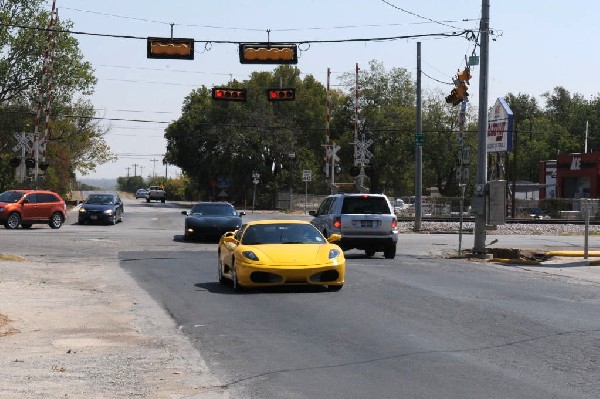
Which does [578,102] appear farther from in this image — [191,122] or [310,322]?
[310,322]

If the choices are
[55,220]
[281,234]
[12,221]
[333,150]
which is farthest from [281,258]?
[333,150]

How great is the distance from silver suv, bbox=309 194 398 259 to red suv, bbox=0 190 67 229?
18.3m

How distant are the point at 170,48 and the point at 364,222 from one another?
25.7 ft

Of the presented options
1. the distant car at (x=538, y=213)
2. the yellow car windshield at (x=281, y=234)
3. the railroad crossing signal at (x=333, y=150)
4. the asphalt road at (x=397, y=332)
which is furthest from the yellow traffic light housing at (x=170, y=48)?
the distant car at (x=538, y=213)

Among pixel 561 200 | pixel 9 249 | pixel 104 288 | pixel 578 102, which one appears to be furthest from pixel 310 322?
pixel 578 102

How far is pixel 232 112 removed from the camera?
90.9 metres

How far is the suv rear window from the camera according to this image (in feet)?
88.0

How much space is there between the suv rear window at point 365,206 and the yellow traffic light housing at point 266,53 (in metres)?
5.18

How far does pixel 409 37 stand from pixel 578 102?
358 ft

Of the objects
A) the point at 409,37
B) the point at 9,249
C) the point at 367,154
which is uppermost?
the point at 409,37

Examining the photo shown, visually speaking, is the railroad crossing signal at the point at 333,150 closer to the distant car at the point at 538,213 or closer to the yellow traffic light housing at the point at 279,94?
the distant car at the point at 538,213

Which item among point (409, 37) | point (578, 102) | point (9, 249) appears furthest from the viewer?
point (578, 102)

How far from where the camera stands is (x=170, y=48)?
29000 millimetres

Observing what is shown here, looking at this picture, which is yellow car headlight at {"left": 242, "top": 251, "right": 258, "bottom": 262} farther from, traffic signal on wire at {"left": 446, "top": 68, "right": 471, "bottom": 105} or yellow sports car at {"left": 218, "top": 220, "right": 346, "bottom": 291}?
traffic signal on wire at {"left": 446, "top": 68, "right": 471, "bottom": 105}
